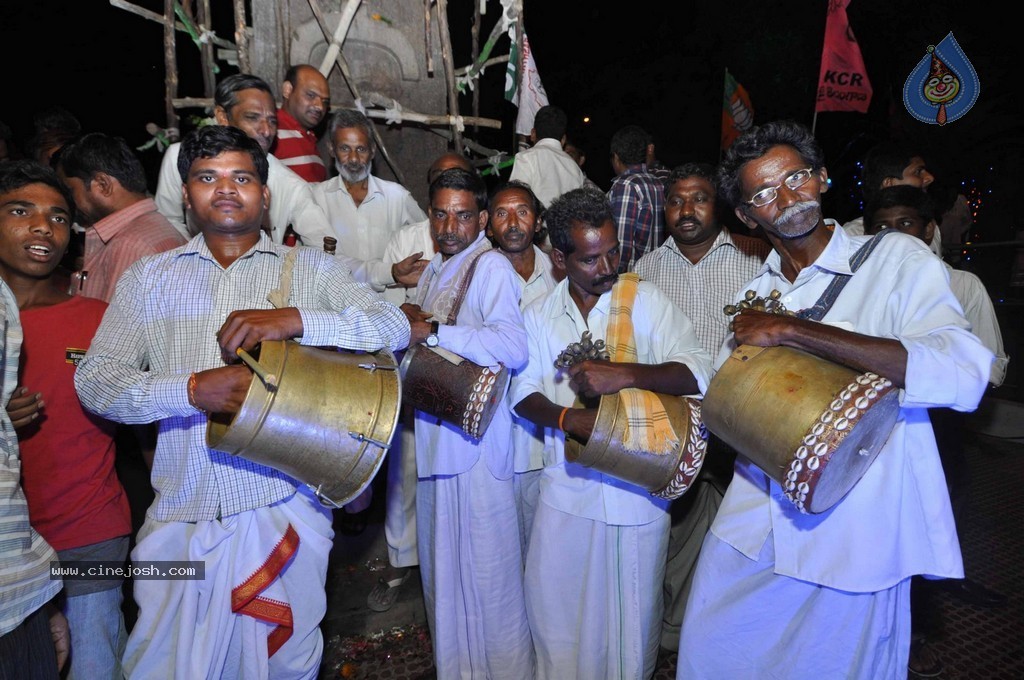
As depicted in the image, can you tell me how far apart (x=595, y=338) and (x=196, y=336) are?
1665 millimetres

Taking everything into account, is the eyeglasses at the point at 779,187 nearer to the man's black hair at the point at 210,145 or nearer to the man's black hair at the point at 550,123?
the man's black hair at the point at 210,145

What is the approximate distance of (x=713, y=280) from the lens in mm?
3469

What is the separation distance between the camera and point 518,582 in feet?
10.1

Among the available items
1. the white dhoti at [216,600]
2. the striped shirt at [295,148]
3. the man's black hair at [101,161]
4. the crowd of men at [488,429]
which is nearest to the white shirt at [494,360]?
the crowd of men at [488,429]

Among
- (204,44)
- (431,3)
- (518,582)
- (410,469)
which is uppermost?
(431,3)

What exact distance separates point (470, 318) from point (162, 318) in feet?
4.36

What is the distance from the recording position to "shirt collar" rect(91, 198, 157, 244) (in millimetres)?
2988

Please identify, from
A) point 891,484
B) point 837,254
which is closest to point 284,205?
point 837,254

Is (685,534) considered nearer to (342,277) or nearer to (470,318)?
(470,318)

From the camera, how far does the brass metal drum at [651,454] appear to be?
2.29 metres

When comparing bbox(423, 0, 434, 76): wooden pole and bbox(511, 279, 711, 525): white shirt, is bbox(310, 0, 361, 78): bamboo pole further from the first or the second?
bbox(511, 279, 711, 525): white shirt

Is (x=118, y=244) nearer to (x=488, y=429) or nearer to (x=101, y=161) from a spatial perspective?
(x=101, y=161)

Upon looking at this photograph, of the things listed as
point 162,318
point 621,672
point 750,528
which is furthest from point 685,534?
point 162,318

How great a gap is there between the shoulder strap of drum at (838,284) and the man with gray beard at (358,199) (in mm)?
2706
